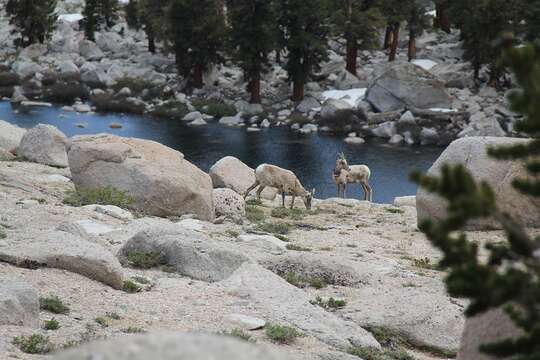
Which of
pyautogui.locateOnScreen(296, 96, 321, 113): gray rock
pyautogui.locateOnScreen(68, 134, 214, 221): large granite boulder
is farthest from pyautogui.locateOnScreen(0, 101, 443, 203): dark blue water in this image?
pyautogui.locateOnScreen(68, 134, 214, 221): large granite boulder

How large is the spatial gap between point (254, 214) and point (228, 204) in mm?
881

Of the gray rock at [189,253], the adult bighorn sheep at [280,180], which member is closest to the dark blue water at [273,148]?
the adult bighorn sheep at [280,180]

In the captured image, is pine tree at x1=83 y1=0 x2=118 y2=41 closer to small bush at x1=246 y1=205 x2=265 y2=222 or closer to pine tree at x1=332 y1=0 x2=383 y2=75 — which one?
pine tree at x1=332 y1=0 x2=383 y2=75

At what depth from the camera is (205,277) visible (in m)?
15.1

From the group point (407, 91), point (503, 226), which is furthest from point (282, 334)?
point (407, 91)

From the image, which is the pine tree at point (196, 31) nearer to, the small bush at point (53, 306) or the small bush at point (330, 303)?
the small bush at point (330, 303)

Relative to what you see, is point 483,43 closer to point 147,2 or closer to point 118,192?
point 147,2

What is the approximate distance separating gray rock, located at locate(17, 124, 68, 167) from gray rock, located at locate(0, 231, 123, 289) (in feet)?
57.3

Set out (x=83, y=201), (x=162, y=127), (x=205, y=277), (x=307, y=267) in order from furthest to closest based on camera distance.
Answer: (x=162, y=127) → (x=83, y=201) → (x=307, y=267) → (x=205, y=277)

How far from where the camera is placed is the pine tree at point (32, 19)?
77.9 metres

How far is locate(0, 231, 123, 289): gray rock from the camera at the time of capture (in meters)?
13.4

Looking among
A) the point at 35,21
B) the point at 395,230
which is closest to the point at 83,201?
the point at 395,230

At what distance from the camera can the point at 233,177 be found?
32.3 metres

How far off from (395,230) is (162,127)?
3596 centimetres
